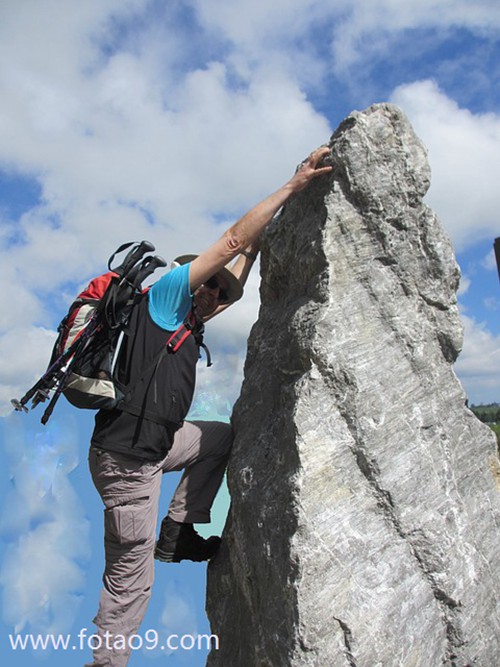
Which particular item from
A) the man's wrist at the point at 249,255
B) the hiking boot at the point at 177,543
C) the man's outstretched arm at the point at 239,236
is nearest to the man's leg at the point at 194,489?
the hiking boot at the point at 177,543

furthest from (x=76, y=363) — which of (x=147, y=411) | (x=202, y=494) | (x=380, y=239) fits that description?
(x=380, y=239)

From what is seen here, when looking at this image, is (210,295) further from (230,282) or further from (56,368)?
(56,368)

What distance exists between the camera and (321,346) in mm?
4004

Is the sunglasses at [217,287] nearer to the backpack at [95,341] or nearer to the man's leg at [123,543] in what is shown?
the backpack at [95,341]

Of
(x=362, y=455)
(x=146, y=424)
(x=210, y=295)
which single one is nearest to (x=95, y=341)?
(x=146, y=424)

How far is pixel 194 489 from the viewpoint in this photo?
479cm

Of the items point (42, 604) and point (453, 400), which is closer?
point (453, 400)

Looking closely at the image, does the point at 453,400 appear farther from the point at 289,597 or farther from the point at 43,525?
the point at 43,525

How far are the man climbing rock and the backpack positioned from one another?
0.11 metres

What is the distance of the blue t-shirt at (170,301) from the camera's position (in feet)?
14.2

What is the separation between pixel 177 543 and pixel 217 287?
6.91 feet

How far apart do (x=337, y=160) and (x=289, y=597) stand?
305cm

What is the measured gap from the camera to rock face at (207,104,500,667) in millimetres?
3699

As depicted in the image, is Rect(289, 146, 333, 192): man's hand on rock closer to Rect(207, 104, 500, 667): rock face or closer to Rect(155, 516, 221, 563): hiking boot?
Rect(207, 104, 500, 667): rock face
